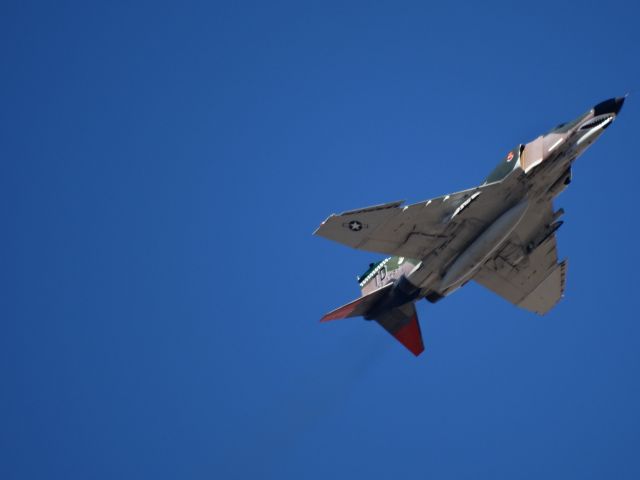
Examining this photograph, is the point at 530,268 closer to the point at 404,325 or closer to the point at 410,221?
the point at 404,325

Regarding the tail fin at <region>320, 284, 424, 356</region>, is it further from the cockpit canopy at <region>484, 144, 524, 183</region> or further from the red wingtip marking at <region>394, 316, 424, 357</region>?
the cockpit canopy at <region>484, 144, 524, 183</region>

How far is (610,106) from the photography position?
95.2 feet

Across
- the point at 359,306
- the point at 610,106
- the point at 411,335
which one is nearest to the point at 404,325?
the point at 411,335

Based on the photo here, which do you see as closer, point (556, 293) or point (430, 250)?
point (430, 250)

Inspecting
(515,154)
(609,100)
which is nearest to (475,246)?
(515,154)

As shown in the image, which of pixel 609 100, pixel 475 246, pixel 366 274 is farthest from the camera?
pixel 366 274

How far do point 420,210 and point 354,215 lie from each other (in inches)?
100

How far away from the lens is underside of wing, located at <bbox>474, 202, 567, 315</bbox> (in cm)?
3316

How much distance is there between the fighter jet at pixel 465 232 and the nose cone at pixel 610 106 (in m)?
0.03

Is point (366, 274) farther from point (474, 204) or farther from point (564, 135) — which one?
point (564, 135)

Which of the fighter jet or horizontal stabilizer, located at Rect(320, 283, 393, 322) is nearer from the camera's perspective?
the fighter jet

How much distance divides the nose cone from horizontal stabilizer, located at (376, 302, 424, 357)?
10482 mm

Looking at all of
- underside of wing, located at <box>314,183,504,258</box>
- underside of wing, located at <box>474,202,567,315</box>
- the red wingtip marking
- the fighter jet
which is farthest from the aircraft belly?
the red wingtip marking

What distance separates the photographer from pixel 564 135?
95.8 ft
